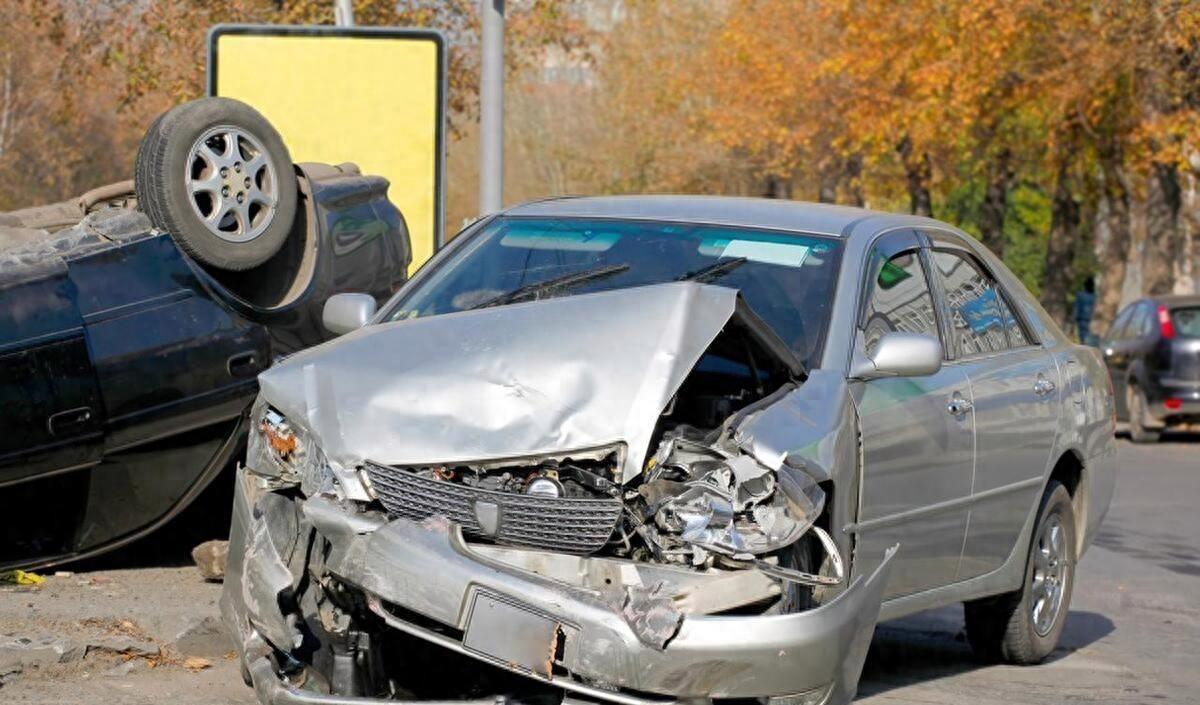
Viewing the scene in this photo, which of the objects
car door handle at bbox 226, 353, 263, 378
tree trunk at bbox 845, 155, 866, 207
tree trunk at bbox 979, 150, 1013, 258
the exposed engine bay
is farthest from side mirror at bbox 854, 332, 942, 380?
tree trunk at bbox 845, 155, 866, 207

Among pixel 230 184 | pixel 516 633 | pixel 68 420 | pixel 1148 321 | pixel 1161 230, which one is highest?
pixel 230 184

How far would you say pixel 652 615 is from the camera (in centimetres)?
464

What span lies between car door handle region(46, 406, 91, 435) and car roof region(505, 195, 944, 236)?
196cm

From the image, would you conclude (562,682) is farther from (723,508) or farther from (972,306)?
(972,306)

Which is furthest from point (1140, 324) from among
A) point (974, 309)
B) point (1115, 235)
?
point (1115, 235)

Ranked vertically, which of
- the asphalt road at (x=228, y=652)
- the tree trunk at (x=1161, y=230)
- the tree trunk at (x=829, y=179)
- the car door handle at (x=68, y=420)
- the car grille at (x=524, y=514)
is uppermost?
the car grille at (x=524, y=514)

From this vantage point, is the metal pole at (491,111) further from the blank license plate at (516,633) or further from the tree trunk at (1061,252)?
the tree trunk at (1061,252)

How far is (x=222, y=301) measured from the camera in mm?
8211

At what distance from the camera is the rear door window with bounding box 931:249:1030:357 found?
7.14 m

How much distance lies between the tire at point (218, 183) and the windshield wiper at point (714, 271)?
109 inches

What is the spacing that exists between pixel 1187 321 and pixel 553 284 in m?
16.3

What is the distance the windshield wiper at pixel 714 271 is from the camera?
6.29m

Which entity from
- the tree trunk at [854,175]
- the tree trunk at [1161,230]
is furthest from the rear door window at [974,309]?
the tree trunk at [854,175]

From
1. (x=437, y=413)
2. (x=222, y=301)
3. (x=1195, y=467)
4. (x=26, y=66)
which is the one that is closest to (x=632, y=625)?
(x=437, y=413)
